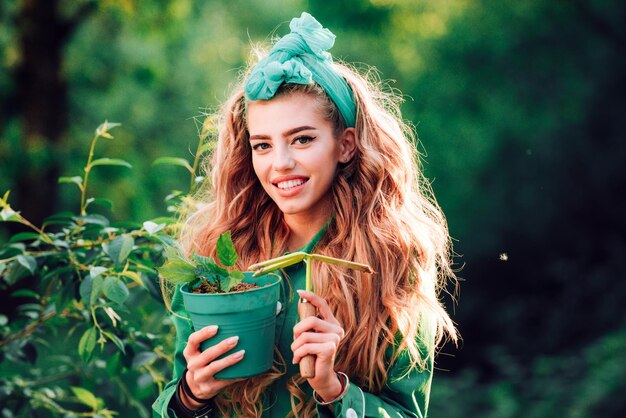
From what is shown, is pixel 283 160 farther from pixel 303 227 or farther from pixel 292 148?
pixel 303 227

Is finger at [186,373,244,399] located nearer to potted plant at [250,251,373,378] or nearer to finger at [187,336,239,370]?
finger at [187,336,239,370]

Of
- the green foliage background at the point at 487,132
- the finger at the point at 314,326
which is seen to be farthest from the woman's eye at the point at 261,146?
the green foliage background at the point at 487,132

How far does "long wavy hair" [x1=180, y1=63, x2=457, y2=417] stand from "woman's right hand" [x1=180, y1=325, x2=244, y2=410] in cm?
20

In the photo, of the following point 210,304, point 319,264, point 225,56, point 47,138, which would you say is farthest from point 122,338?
point 225,56

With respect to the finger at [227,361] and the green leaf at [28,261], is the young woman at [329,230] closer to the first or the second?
the finger at [227,361]

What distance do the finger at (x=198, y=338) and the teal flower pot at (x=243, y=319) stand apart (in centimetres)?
1

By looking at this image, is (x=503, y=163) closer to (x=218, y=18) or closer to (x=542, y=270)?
(x=542, y=270)

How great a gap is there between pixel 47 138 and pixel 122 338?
3652mm

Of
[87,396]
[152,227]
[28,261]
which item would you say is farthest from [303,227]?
[87,396]

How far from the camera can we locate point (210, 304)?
5.10 ft

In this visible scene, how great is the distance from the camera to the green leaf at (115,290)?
2.01 m

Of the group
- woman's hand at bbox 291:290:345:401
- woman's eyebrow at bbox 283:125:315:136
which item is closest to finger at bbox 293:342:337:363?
woman's hand at bbox 291:290:345:401

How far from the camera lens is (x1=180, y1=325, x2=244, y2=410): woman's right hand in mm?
1573

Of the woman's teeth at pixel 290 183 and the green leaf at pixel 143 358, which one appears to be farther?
the green leaf at pixel 143 358
